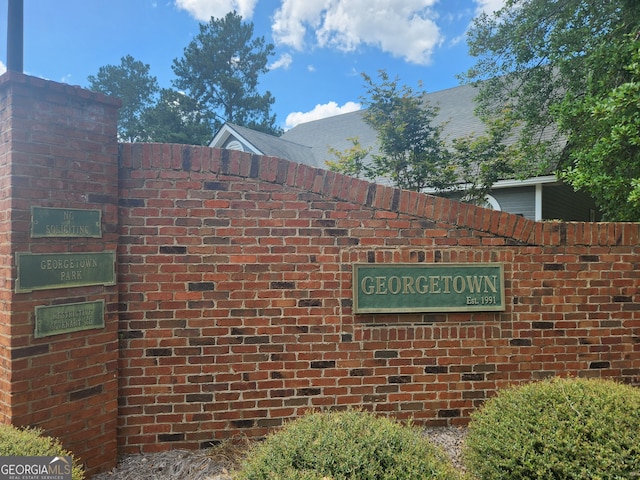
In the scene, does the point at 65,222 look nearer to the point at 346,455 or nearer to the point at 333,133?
the point at 346,455

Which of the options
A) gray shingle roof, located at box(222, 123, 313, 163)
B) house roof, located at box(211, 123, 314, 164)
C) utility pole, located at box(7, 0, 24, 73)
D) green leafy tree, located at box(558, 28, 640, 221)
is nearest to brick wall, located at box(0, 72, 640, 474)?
utility pole, located at box(7, 0, 24, 73)

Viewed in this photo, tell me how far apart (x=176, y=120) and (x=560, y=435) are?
28580mm

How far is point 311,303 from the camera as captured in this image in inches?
141

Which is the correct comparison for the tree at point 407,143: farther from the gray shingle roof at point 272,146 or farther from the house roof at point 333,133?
the gray shingle roof at point 272,146

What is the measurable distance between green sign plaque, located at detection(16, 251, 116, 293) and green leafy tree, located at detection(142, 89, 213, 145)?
23.7m

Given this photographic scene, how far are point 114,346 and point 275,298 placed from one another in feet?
4.38

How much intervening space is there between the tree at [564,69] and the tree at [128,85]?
30829 mm

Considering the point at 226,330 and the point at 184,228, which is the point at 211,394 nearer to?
the point at 226,330

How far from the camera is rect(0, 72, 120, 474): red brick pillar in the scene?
8.98 ft

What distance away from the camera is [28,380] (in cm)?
276

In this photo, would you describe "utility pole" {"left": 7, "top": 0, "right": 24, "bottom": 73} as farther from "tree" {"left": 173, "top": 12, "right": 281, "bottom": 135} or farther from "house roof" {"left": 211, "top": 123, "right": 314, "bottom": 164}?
"tree" {"left": 173, "top": 12, "right": 281, "bottom": 135}

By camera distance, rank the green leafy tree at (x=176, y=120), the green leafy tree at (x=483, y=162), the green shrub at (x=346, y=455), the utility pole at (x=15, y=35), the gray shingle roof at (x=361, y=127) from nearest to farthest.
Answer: the green shrub at (x=346, y=455) < the utility pole at (x=15, y=35) < the green leafy tree at (x=483, y=162) < the gray shingle roof at (x=361, y=127) < the green leafy tree at (x=176, y=120)

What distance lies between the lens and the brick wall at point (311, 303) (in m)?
3.38

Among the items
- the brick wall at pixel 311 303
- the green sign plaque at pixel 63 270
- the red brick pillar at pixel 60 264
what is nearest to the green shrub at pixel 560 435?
the brick wall at pixel 311 303
